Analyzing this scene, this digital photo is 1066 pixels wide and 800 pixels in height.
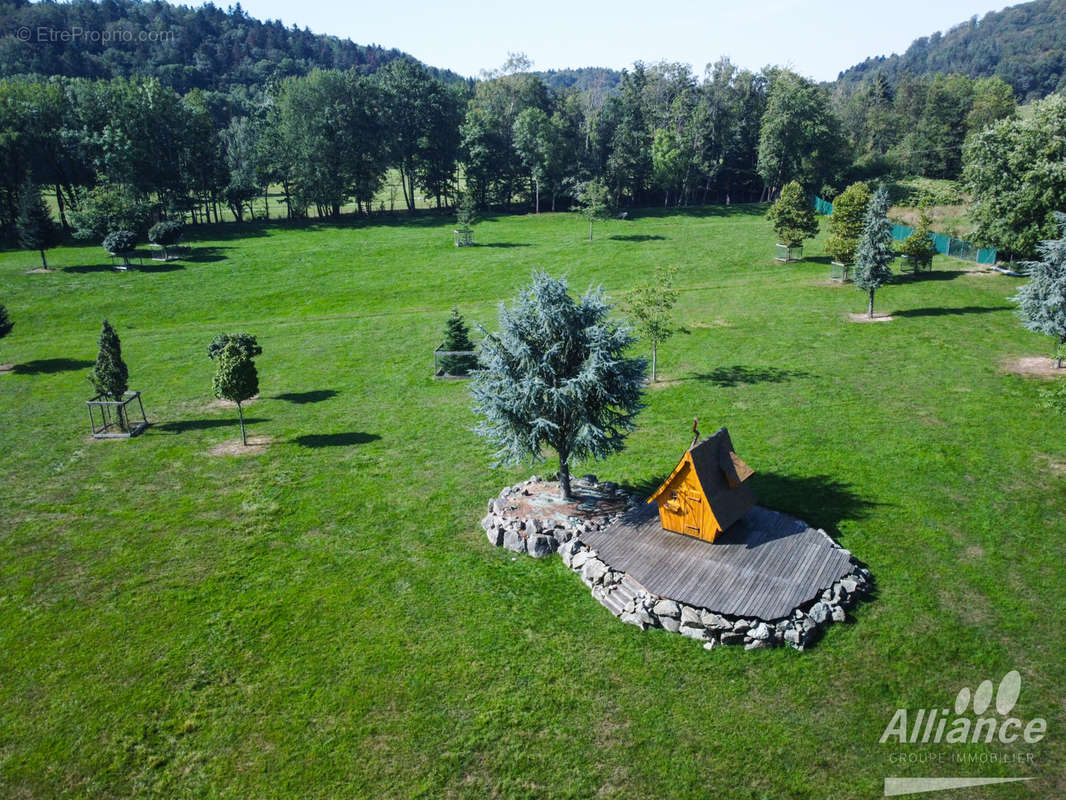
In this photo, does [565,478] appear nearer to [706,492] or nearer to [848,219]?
[706,492]

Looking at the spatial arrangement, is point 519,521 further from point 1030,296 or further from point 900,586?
point 1030,296

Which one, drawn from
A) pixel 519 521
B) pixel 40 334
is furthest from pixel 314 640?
pixel 40 334

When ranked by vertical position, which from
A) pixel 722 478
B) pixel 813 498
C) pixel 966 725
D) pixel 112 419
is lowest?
pixel 966 725

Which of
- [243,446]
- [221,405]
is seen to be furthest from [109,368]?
[243,446]

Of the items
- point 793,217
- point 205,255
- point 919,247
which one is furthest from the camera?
point 205,255

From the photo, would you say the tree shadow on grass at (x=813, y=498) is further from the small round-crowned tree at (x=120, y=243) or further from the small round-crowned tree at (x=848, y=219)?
the small round-crowned tree at (x=120, y=243)

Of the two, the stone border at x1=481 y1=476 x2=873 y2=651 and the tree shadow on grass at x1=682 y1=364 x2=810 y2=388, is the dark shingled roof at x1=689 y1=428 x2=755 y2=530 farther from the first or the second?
the tree shadow on grass at x1=682 y1=364 x2=810 y2=388
